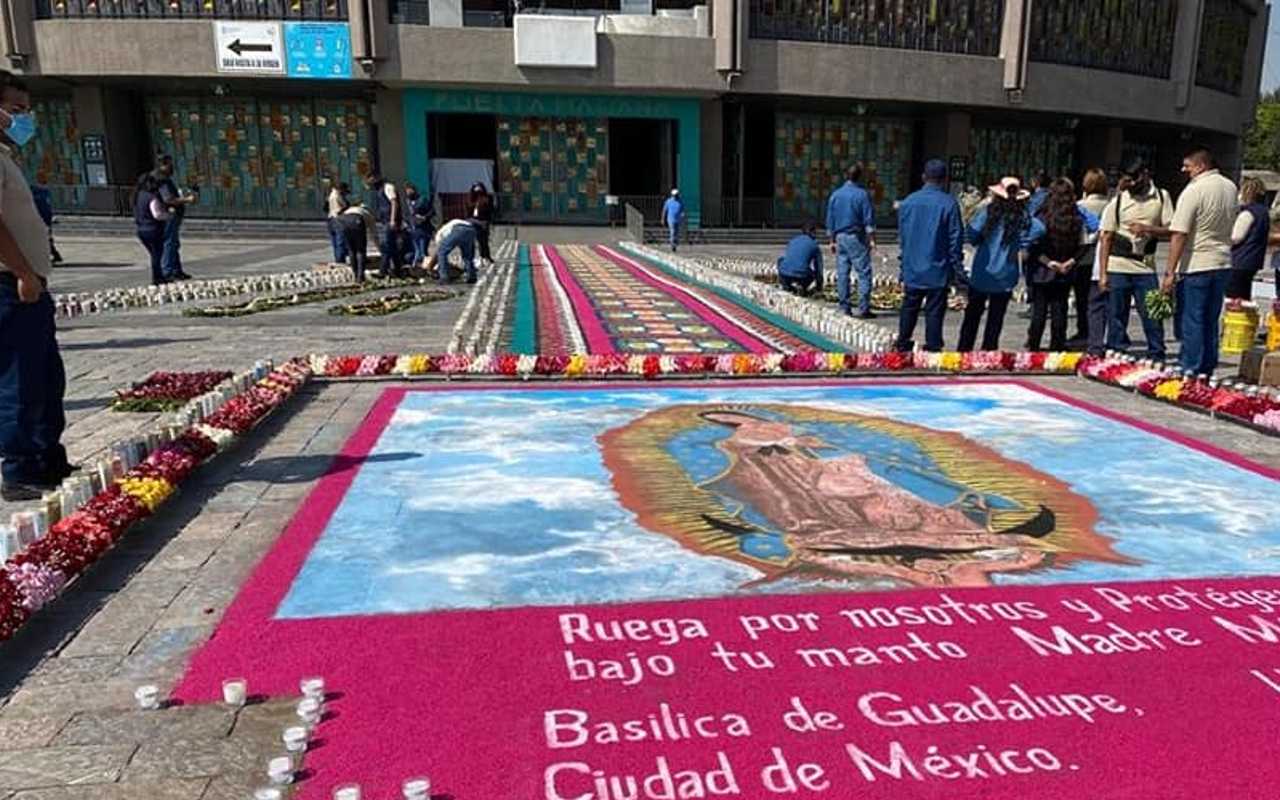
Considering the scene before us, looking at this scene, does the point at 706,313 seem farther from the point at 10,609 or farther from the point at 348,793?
the point at 348,793

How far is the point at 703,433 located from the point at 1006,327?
7.06m

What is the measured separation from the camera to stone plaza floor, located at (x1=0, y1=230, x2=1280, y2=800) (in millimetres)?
2477

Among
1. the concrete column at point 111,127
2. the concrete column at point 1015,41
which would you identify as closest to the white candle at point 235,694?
the concrete column at point 111,127

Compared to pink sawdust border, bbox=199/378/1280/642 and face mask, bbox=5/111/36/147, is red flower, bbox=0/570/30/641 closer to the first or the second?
pink sawdust border, bbox=199/378/1280/642

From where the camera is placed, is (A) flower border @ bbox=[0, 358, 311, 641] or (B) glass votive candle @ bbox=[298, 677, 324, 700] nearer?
(B) glass votive candle @ bbox=[298, 677, 324, 700]

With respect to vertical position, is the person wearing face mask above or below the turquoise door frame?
below

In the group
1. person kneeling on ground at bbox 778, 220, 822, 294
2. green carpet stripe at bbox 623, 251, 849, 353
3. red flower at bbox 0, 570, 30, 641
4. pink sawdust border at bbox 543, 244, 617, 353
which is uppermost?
person kneeling on ground at bbox 778, 220, 822, 294

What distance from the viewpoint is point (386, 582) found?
3.66 m

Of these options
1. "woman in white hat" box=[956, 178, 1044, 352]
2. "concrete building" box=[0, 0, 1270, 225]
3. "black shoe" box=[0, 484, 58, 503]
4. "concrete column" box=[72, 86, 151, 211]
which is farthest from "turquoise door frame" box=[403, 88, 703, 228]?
"black shoe" box=[0, 484, 58, 503]

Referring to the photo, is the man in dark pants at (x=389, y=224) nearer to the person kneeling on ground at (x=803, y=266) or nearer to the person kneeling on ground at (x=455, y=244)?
the person kneeling on ground at (x=455, y=244)

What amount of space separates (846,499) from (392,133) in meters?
28.3

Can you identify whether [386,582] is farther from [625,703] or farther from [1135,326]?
[1135,326]

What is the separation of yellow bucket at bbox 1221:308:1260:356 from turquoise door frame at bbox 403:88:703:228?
72.5 ft

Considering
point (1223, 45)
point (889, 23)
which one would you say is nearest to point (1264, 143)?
point (1223, 45)
